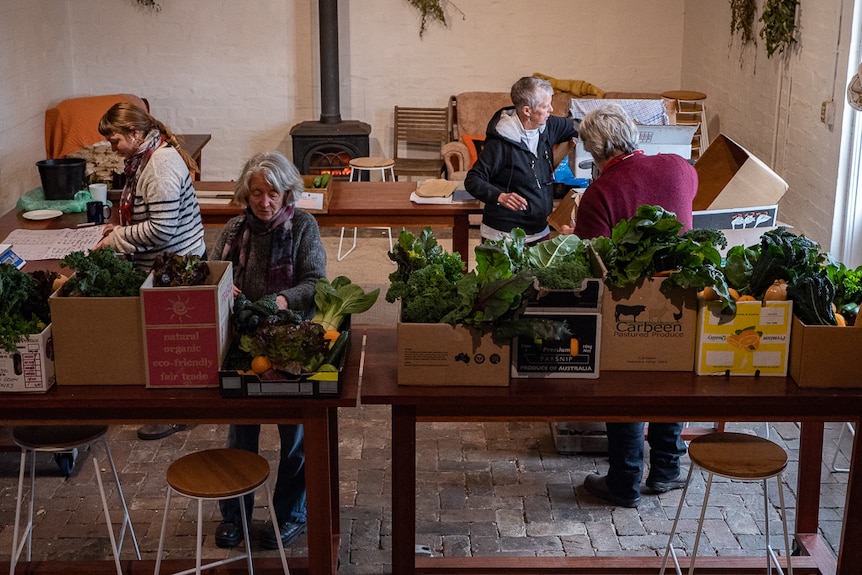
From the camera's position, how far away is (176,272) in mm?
3197

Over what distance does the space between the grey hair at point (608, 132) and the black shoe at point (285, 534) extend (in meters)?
2.01

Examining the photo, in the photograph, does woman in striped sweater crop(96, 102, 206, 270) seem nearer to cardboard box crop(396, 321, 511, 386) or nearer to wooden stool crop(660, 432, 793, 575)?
cardboard box crop(396, 321, 511, 386)

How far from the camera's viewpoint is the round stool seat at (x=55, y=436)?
353 centimetres

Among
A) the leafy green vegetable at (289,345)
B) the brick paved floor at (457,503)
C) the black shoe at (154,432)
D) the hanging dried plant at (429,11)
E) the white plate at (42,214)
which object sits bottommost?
the brick paved floor at (457,503)

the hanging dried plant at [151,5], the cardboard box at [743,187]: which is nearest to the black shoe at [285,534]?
the cardboard box at [743,187]

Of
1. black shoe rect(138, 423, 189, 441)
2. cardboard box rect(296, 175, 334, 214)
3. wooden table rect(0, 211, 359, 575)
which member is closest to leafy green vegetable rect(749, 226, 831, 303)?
Result: wooden table rect(0, 211, 359, 575)

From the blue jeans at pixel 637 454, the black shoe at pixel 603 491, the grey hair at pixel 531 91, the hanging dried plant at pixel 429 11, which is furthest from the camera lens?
the hanging dried plant at pixel 429 11

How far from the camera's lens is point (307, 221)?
3.97m

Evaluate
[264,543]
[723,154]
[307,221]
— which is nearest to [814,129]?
[723,154]

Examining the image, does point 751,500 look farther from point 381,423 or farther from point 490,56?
point 490,56

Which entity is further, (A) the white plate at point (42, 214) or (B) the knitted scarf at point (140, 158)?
(A) the white plate at point (42, 214)

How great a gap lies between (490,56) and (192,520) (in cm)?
631

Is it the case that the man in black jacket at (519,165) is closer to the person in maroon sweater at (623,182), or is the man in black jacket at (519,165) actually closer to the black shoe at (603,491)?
the person in maroon sweater at (623,182)

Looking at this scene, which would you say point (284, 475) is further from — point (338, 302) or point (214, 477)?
point (338, 302)
